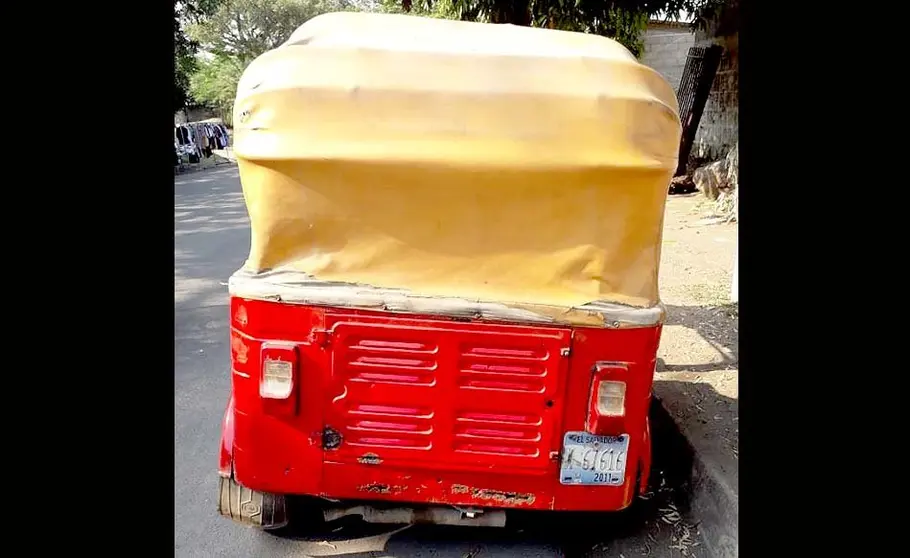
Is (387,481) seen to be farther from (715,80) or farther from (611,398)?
(715,80)

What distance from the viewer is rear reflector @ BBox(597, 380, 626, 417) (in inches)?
103

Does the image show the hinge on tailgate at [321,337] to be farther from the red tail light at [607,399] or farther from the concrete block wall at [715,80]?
the concrete block wall at [715,80]

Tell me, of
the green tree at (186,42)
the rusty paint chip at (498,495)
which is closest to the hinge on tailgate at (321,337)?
the rusty paint chip at (498,495)

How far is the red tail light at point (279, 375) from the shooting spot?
2.58 metres

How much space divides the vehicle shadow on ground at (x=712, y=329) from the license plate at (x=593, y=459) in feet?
8.34

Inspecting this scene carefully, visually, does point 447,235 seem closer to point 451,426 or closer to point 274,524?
point 451,426

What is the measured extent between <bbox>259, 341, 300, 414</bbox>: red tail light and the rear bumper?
0.47 ft

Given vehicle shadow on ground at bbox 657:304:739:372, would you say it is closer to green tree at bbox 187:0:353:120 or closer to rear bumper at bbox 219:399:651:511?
rear bumper at bbox 219:399:651:511

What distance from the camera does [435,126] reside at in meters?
2.49

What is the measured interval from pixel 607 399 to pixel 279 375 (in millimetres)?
1293

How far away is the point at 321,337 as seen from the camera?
8.49ft

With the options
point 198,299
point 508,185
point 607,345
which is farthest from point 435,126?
point 198,299

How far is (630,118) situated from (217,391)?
3.66 m

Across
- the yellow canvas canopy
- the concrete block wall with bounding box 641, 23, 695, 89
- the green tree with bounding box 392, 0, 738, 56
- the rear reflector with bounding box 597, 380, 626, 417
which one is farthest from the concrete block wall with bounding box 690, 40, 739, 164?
the rear reflector with bounding box 597, 380, 626, 417
